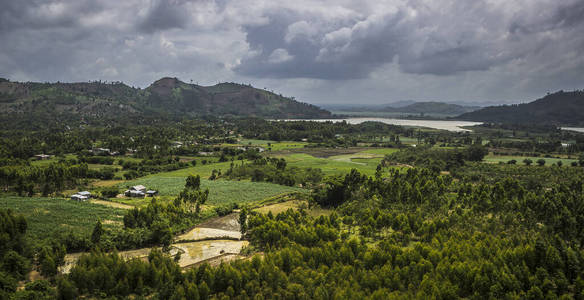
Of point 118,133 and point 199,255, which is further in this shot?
point 118,133

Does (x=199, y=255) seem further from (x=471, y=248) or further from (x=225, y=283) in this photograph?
(x=471, y=248)

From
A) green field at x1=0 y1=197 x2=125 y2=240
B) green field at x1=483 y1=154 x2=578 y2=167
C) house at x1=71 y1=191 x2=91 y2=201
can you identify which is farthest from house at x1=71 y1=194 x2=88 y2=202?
green field at x1=483 y1=154 x2=578 y2=167

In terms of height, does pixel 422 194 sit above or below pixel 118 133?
below

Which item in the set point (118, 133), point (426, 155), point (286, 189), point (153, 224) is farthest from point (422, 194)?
point (118, 133)

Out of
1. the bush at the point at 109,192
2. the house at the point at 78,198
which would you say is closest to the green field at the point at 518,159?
the bush at the point at 109,192

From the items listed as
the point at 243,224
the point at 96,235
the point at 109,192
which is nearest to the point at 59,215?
the point at 96,235

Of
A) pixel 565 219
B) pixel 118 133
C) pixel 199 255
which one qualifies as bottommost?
pixel 199 255

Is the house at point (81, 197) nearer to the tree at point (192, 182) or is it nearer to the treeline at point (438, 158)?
the tree at point (192, 182)
